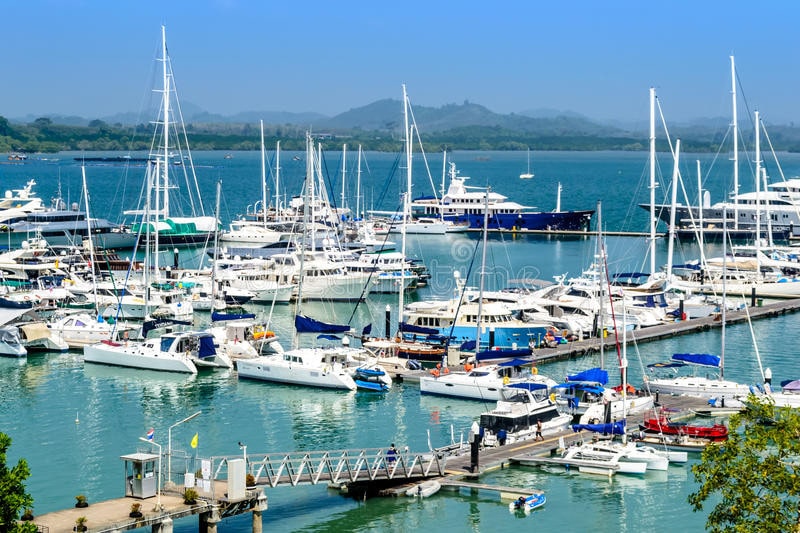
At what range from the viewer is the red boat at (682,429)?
120 feet

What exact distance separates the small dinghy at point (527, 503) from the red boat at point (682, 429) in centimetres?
702

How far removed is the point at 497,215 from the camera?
113000 mm

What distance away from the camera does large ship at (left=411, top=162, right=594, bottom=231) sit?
11281 centimetres

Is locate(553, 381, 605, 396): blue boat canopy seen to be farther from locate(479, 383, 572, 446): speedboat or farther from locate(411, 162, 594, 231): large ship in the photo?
locate(411, 162, 594, 231): large ship

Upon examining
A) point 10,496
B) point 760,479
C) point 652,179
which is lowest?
point 10,496

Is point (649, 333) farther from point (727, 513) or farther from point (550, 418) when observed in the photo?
point (727, 513)

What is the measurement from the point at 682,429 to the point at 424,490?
9.36 m

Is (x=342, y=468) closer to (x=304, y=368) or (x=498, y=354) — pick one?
(x=304, y=368)

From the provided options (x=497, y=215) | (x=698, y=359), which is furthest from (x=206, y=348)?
(x=497, y=215)

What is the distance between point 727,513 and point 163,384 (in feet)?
94.9

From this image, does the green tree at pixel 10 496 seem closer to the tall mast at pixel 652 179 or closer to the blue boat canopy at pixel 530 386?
the blue boat canopy at pixel 530 386

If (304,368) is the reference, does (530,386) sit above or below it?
above

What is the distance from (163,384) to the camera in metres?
46.2

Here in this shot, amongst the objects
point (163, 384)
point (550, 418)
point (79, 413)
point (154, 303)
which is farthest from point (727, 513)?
point (154, 303)
